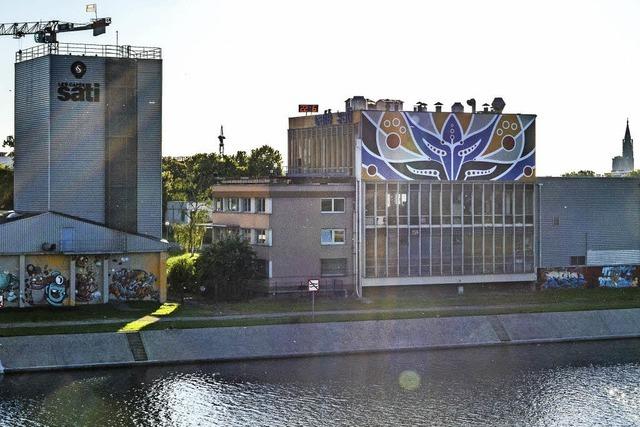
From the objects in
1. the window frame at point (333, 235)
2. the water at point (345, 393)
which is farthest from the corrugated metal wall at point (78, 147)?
the water at point (345, 393)

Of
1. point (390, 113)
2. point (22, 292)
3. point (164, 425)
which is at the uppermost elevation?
point (390, 113)

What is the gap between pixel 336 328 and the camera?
3583 inches

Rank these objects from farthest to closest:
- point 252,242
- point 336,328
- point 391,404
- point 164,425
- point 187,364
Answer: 1. point 252,242
2. point 336,328
3. point 187,364
4. point 391,404
5. point 164,425

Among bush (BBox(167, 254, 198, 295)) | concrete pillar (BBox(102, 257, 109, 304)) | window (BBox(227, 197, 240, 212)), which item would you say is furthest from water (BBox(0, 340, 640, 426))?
window (BBox(227, 197, 240, 212))

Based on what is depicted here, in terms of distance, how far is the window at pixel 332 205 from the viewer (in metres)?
107

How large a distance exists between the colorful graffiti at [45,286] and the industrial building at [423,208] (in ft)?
69.3

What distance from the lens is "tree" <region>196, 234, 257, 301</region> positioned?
101 m

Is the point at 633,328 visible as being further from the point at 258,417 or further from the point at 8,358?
the point at 8,358

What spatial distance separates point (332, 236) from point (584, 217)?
102ft

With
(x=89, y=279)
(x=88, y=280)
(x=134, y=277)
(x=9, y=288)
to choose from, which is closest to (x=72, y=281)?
(x=88, y=280)

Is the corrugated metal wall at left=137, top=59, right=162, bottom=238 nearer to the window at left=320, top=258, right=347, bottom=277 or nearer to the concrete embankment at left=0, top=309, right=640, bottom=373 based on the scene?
the window at left=320, top=258, right=347, bottom=277

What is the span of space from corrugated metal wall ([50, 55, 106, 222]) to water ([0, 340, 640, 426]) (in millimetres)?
25735

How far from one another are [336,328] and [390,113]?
2808 cm

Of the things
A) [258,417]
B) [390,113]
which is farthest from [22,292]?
[390,113]
